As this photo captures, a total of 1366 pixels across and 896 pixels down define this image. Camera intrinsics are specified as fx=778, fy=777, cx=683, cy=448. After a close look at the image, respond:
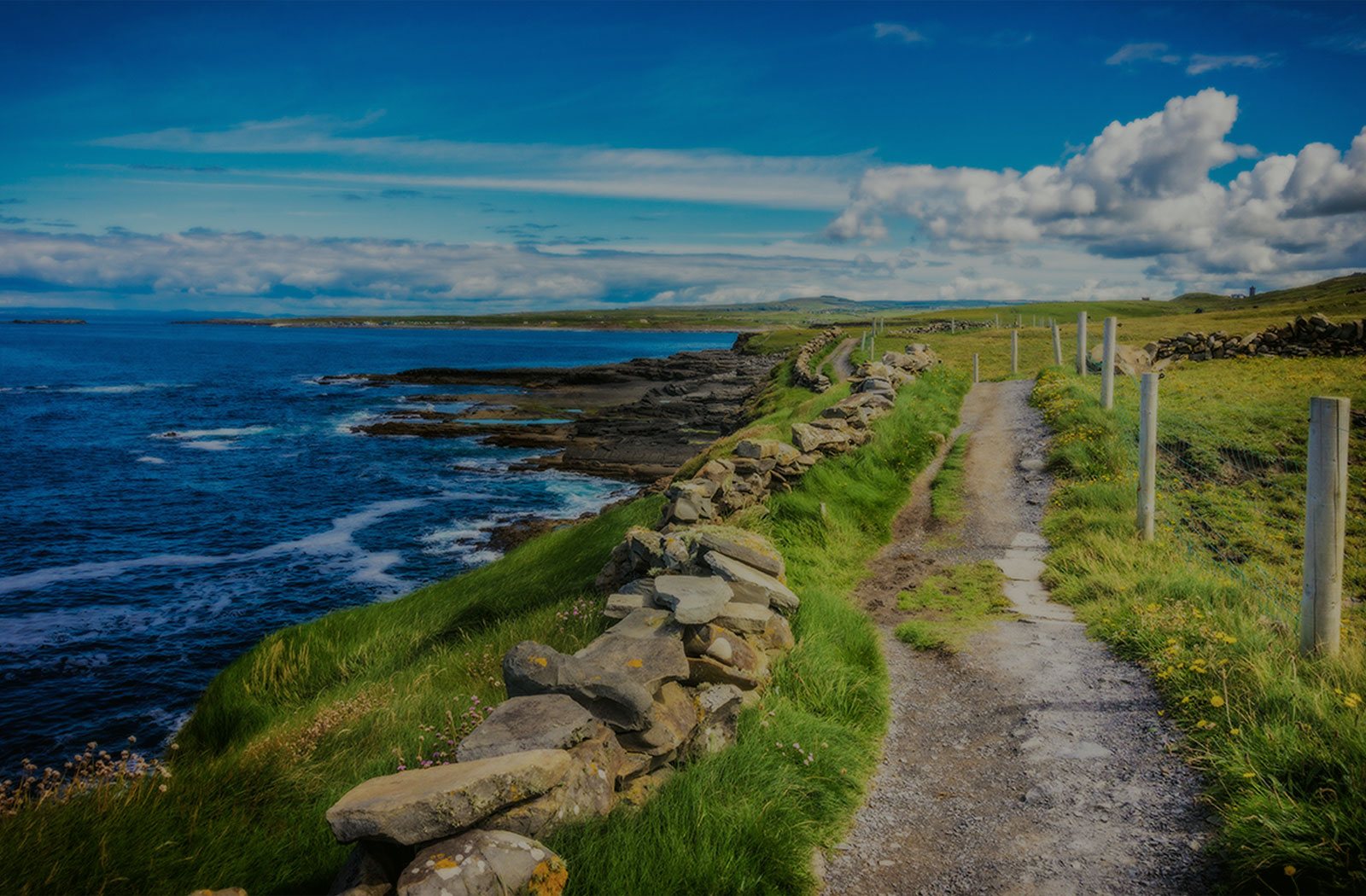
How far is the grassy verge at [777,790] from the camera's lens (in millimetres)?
4672

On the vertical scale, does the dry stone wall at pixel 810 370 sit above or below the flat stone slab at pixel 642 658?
above

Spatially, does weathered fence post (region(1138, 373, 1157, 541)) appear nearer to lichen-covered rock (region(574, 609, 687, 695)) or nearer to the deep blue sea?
lichen-covered rock (region(574, 609, 687, 695))

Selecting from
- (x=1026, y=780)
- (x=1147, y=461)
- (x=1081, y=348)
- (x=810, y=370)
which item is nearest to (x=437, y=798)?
(x=1026, y=780)

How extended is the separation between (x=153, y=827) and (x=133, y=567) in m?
24.4

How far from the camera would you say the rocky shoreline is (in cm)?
4094

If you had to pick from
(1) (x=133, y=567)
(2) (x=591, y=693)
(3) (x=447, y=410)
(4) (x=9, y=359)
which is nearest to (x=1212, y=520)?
(2) (x=591, y=693)

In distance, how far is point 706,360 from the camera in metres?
98.9

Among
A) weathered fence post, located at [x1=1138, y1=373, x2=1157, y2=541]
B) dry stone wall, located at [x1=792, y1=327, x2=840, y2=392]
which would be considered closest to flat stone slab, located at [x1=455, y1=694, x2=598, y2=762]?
weathered fence post, located at [x1=1138, y1=373, x2=1157, y2=541]

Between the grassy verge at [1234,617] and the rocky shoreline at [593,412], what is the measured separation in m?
17.5

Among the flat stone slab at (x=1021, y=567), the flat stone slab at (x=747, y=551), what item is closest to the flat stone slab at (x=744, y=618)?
the flat stone slab at (x=747, y=551)

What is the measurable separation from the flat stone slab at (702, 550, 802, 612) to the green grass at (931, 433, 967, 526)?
603 centimetres

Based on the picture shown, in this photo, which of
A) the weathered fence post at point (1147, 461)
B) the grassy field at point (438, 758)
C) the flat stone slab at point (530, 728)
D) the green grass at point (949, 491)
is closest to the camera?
the grassy field at point (438, 758)

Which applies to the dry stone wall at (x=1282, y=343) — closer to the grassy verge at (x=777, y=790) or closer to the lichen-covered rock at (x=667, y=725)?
the grassy verge at (x=777, y=790)

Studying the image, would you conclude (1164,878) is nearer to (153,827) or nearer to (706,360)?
(153,827)
